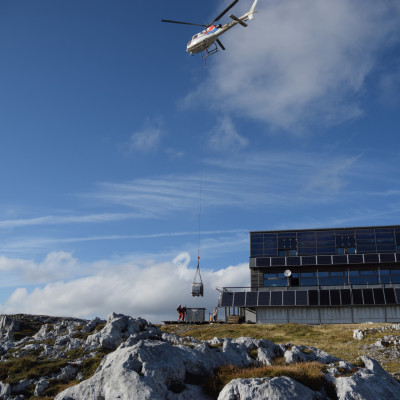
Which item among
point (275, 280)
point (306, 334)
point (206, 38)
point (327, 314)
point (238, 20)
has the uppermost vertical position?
point (238, 20)

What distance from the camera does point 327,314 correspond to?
2330 inches

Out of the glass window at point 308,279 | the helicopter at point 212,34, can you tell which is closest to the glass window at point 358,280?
the glass window at point 308,279

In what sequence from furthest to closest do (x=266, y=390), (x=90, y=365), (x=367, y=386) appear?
(x=90, y=365) → (x=367, y=386) → (x=266, y=390)

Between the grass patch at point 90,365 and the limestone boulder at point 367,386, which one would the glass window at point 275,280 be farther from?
the limestone boulder at point 367,386

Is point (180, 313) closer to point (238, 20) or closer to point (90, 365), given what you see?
point (90, 365)

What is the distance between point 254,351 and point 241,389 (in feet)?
21.5

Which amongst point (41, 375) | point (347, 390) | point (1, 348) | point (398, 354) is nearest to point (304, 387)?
point (347, 390)

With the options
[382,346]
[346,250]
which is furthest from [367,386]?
[346,250]

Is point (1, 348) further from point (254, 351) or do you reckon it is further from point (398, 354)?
point (398, 354)

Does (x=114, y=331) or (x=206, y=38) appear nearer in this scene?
(x=114, y=331)

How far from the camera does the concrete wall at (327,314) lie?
57588 millimetres

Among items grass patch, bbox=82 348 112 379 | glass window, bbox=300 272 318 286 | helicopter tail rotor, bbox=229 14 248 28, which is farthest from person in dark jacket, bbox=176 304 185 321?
helicopter tail rotor, bbox=229 14 248 28

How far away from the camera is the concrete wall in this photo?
57.6 metres

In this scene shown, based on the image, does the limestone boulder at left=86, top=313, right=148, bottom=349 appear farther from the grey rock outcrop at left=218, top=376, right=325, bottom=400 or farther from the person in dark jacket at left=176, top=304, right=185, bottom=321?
the person in dark jacket at left=176, top=304, right=185, bottom=321
